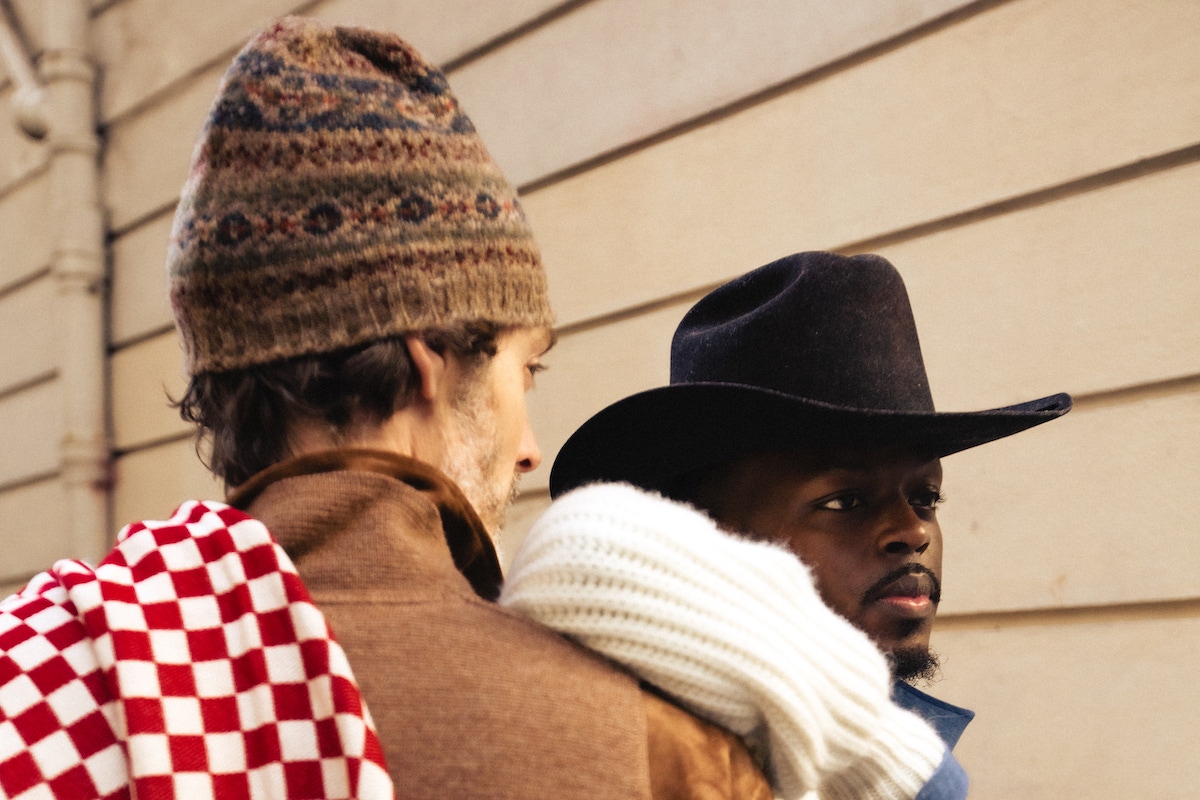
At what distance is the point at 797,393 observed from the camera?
58.9 inches

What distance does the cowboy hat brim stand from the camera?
1387 mm

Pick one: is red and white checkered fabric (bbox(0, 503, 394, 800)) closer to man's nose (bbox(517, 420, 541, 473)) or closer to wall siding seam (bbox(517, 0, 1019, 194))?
man's nose (bbox(517, 420, 541, 473))

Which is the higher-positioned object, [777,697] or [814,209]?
[814,209]

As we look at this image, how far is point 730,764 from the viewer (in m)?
0.88

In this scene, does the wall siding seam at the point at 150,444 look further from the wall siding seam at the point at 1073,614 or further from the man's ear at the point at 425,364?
the man's ear at the point at 425,364

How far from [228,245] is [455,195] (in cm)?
25

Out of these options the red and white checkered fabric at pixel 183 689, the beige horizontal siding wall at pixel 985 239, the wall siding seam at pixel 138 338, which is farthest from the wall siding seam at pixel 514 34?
the red and white checkered fabric at pixel 183 689

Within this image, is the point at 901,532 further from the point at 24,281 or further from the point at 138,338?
the point at 24,281

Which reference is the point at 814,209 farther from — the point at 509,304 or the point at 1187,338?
the point at 509,304

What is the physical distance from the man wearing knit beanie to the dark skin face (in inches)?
14.6

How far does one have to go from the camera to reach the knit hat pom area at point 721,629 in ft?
2.83

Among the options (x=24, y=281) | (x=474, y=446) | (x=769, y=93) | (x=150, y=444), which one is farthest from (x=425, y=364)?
(x=24, y=281)

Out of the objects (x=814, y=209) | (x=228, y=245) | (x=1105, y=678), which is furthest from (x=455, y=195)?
(x=1105, y=678)

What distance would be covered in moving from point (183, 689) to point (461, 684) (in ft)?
0.74
